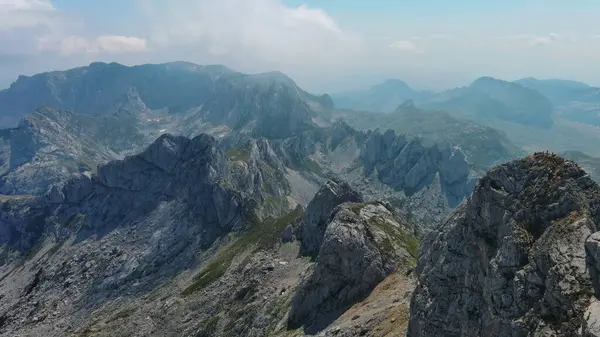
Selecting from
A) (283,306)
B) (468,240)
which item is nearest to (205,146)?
(283,306)

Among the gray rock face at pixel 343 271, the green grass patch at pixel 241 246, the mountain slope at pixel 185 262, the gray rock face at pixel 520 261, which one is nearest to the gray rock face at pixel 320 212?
the mountain slope at pixel 185 262

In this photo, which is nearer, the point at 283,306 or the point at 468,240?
the point at 468,240

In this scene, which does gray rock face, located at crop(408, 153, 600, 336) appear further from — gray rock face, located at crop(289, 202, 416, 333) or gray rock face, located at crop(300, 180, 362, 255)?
gray rock face, located at crop(300, 180, 362, 255)

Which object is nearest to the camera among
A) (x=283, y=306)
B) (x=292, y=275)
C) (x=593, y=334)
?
(x=593, y=334)

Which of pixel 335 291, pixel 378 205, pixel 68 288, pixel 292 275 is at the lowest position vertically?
pixel 68 288

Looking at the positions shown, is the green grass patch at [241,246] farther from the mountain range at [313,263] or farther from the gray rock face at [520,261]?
the gray rock face at [520,261]

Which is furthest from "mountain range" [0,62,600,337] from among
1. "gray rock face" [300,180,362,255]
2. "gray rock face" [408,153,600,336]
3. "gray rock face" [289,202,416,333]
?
"gray rock face" [300,180,362,255]

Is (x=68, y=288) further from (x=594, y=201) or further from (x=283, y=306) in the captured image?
(x=594, y=201)
